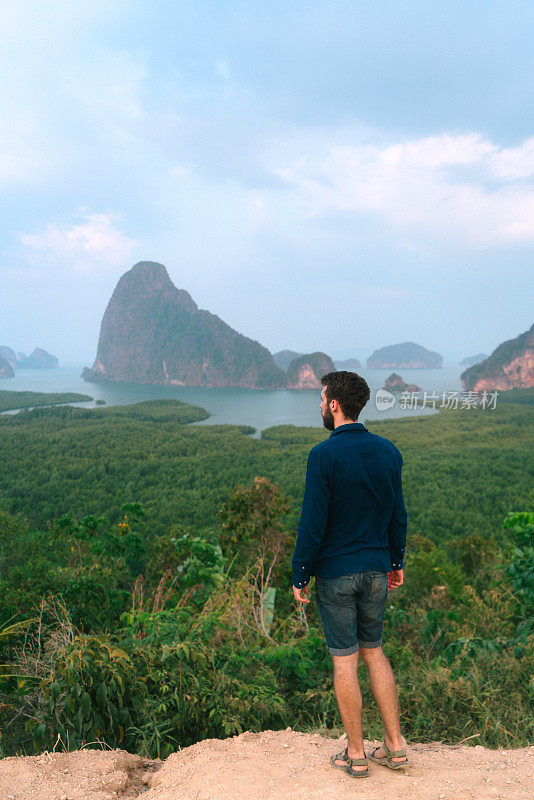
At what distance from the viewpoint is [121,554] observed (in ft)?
18.4

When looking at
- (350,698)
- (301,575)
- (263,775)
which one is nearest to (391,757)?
(350,698)

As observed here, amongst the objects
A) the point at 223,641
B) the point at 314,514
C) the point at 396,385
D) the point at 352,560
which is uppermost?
the point at 396,385

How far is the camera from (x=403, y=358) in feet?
355

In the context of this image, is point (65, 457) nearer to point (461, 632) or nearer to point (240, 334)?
point (461, 632)

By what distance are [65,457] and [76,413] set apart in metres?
17.0

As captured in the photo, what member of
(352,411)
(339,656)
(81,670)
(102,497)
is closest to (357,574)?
(339,656)

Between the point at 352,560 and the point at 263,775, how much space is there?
81cm

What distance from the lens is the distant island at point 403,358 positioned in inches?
4131

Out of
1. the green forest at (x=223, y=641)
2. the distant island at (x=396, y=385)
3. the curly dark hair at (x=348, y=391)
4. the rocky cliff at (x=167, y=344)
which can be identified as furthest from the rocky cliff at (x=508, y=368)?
the curly dark hair at (x=348, y=391)

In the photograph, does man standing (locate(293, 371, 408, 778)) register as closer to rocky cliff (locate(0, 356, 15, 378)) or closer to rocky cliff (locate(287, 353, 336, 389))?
rocky cliff (locate(287, 353, 336, 389))

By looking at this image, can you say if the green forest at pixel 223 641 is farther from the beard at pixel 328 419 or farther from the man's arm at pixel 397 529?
the beard at pixel 328 419

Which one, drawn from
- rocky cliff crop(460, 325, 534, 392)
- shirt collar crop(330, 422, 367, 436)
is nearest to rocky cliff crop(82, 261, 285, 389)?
rocky cliff crop(460, 325, 534, 392)

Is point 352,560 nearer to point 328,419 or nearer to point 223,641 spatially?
point 328,419

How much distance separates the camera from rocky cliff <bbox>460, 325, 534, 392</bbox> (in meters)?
54.7
